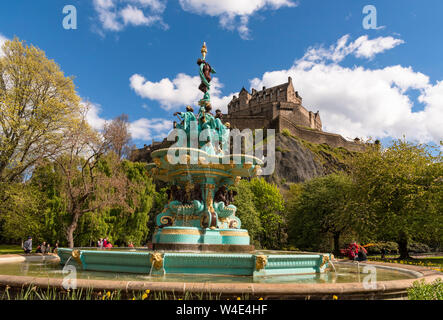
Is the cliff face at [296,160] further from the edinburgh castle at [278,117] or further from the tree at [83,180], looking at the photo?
the tree at [83,180]

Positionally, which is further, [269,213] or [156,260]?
[269,213]

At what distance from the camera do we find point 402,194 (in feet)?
88.9

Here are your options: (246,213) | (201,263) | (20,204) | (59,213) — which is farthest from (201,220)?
(246,213)

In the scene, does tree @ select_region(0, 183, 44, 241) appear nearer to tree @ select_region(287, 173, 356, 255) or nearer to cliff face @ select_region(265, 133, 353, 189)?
tree @ select_region(287, 173, 356, 255)

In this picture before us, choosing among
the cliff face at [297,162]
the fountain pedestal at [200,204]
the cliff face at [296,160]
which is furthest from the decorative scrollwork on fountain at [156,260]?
the cliff face at [297,162]

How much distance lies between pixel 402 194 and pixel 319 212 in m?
10.3

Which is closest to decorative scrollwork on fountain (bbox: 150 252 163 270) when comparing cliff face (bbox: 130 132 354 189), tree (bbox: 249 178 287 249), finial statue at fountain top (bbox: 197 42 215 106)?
finial statue at fountain top (bbox: 197 42 215 106)

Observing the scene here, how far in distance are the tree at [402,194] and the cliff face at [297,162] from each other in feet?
91.8

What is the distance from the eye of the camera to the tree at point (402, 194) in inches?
987

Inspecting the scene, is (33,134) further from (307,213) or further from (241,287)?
(307,213)

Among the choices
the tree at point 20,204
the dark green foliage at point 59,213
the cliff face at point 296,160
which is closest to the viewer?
the tree at point 20,204

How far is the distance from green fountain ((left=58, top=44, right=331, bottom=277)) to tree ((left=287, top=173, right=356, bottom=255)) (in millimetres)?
23278

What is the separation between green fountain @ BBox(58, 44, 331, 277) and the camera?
8180 mm

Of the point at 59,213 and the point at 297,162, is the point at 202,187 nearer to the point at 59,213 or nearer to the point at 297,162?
the point at 59,213
